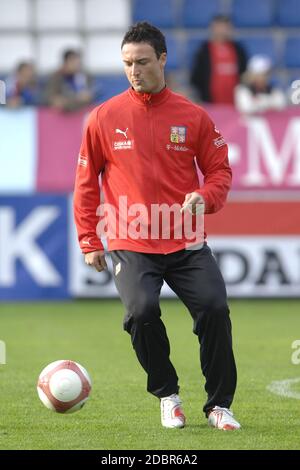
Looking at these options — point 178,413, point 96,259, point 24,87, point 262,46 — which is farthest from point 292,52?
point 178,413

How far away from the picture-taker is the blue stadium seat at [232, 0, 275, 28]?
20875 millimetres

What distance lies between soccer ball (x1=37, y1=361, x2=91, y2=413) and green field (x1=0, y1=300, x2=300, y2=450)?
13 centimetres

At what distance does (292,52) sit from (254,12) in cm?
103

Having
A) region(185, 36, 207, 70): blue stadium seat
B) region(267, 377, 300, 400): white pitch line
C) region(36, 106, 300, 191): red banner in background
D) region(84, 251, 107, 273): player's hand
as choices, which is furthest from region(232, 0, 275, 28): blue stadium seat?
region(84, 251, 107, 273): player's hand

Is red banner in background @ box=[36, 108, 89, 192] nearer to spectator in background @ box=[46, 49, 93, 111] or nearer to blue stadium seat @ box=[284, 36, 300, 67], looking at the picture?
spectator in background @ box=[46, 49, 93, 111]

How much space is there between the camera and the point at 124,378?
9.61m

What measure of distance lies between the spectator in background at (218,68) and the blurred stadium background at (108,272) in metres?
0.50

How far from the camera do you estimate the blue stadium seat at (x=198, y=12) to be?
20781mm

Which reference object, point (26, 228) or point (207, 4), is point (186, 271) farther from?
point (207, 4)

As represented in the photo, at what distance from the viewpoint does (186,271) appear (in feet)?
23.8

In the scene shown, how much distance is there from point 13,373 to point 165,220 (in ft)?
10.3

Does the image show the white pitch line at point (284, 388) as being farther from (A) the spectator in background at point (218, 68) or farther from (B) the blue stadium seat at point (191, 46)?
(B) the blue stadium seat at point (191, 46)
